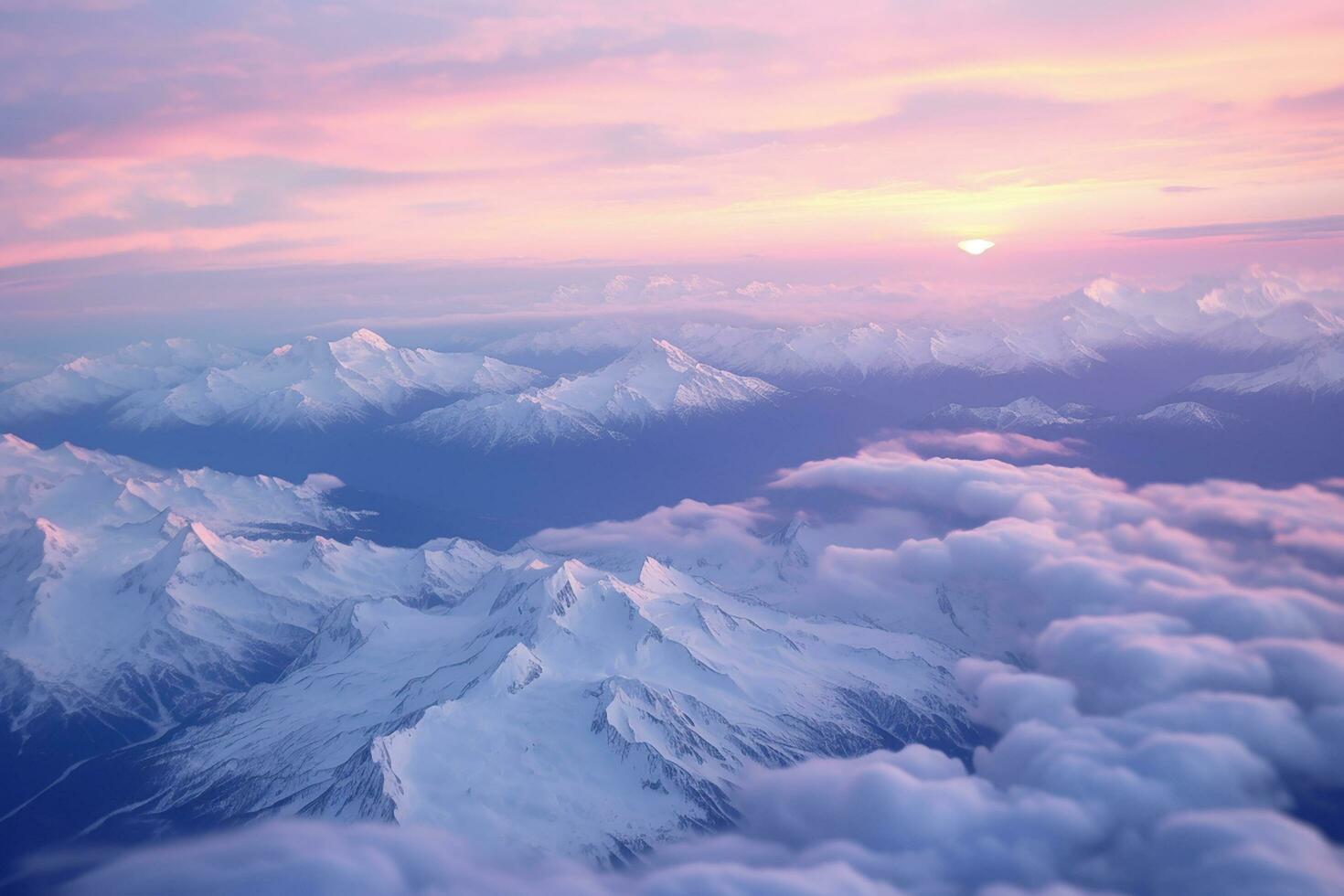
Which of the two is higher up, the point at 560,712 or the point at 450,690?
the point at 450,690

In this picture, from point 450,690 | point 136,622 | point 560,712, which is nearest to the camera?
point 560,712

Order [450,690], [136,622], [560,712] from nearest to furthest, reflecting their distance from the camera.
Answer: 1. [560,712]
2. [450,690]
3. [136,622]

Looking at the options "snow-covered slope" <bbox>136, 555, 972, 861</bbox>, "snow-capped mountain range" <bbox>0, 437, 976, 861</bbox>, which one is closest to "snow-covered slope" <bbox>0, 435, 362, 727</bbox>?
"snow-capped mountain range" <bbox>0, 437, 976, 861</bbox>

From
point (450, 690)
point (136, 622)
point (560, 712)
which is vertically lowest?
point (136, 622)

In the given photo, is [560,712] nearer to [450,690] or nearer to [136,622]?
[450,690]

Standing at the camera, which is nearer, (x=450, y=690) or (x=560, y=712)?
(x=560, y=712)

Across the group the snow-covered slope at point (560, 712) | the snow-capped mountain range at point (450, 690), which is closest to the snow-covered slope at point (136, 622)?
the snow-capped mountain range at point (450, 690)

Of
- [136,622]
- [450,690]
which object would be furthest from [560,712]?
[136,622]

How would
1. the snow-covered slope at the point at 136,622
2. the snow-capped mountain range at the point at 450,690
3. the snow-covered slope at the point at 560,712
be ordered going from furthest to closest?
the snow-covered slope at the point at 136,622
the snow-capped mountain range at the point at 450,690
the snow-covered slope at the point at 560,712

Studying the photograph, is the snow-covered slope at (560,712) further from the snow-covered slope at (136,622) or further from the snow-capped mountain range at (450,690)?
the snow-covered slope at (136,622)
